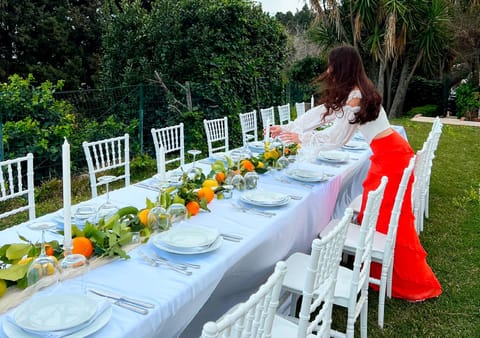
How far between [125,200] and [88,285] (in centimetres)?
95

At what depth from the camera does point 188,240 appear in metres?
1.75

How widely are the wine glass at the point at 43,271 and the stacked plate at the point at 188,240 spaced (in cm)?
42

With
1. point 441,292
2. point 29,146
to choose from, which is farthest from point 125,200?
point 29,146

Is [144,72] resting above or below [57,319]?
above

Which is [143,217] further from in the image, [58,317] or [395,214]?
[395,214]

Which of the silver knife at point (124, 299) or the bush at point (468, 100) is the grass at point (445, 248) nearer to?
the silver knife at point (124, 299)

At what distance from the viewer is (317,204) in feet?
8.61

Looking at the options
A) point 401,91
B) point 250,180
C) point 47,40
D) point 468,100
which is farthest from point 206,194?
point 47,40

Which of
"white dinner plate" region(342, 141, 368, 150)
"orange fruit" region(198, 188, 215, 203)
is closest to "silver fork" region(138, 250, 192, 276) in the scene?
"orange fruit" region(198, 188, 215, 203)

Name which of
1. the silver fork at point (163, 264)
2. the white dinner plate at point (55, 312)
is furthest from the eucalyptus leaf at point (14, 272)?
the silver fork at point (163, 264)

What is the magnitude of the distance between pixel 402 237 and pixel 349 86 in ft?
3.48

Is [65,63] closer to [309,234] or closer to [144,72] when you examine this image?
[144,72]

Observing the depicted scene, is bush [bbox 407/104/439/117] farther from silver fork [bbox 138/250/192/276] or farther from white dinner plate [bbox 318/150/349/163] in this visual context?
silver fork [bbox 138/250/192/276]

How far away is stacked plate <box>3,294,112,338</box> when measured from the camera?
114 centimetres
